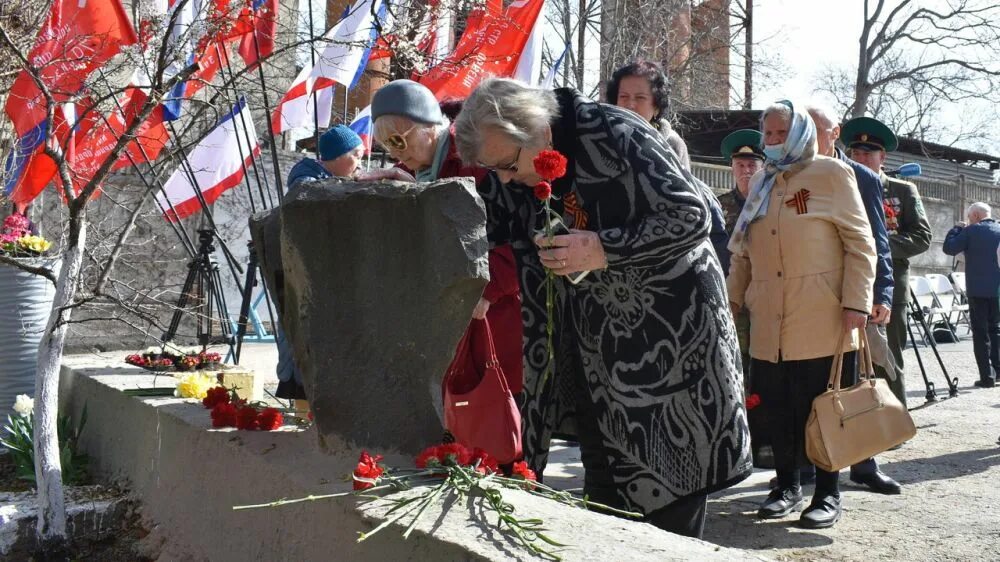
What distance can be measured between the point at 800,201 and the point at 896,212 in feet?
7.21

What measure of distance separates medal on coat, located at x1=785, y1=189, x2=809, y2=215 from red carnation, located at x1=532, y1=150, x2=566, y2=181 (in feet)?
6.07

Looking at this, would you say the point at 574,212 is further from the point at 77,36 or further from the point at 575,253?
the point at 77,36

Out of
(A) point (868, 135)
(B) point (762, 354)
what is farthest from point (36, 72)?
(A) point (868, 135)

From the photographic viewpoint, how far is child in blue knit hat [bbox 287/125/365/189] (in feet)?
14.5

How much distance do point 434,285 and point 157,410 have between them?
2.13 meters

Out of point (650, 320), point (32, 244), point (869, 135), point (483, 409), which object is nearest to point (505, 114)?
point (650, 320)

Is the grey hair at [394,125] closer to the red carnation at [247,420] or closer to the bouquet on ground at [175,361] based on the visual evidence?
the red carnation at [247,420]

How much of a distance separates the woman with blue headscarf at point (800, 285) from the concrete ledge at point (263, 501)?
1.97 m

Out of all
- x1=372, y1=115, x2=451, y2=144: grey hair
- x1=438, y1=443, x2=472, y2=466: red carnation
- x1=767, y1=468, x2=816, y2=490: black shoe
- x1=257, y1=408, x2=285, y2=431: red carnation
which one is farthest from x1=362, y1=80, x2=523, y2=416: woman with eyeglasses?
x1=767, y1=468, x2=816, y2=490: black shoe

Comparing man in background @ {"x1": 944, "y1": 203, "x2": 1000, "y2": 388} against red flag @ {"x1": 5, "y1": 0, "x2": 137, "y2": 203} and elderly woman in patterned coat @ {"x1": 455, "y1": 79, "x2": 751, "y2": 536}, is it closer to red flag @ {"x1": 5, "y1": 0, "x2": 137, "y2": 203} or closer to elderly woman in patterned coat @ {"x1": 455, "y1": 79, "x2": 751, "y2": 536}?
elderly woman in patterned coat @ {"x1": 455, "y1": 79, "x2": 751, "y2": 536}

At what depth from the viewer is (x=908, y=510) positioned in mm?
4363

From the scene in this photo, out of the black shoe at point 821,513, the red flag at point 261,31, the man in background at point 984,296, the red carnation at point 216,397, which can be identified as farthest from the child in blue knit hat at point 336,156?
the man in background at point 984,296

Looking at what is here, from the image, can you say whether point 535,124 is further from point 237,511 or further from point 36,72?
point 36,72

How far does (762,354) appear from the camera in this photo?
4258mm
